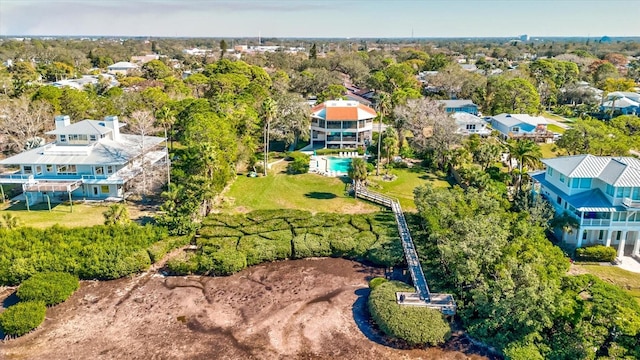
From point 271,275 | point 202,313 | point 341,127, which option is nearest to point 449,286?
point 271,275

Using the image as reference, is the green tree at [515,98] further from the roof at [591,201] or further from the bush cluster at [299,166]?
the roof at [591,201]

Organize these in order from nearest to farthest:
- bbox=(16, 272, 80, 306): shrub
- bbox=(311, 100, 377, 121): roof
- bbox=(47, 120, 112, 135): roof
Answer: bbox=(16, 272, 80, 306): shrub < bbox=(47, 120, 112, 135): roof < bbox=(311, 100, 377, 121): roof

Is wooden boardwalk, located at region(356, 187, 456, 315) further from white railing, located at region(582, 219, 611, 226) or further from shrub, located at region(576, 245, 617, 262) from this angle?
white railing, located at region(582, 219, 611, 226)

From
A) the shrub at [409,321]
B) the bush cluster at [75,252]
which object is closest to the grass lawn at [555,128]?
the shrub at [409,321]

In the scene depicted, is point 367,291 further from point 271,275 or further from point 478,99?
point 478,99

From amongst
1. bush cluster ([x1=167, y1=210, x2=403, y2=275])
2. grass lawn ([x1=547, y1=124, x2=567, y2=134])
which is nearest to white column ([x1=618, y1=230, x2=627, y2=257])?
bush cluster ([x1=167, y1=210, x2=403, y2=275])

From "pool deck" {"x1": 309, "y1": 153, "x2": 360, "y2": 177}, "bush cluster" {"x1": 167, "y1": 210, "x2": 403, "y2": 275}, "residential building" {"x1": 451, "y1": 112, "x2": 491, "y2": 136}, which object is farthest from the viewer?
"residential building" {"x1": 451, "y1": 112, "x2": 491, "y2": 136}
